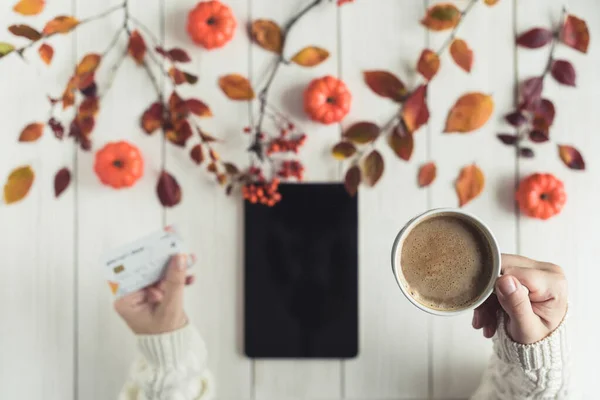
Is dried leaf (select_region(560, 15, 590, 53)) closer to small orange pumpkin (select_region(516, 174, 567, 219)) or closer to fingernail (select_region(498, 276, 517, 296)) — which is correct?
small orange pumpkin (select_region(516, 174, 567, 219))

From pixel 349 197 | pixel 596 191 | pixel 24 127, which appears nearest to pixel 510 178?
pixel 596 191

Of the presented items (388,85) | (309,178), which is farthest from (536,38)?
(309,178)

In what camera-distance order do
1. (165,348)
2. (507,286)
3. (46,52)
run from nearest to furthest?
(507,286) < (165,348) < (46,52)

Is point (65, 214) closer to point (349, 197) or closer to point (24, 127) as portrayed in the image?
point (24, 127)

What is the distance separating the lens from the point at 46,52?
1058 millimetres

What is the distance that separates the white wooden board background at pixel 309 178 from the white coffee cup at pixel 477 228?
0.35m

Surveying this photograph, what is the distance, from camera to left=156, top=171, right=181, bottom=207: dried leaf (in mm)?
1050

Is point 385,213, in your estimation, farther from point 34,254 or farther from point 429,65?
point 34,254

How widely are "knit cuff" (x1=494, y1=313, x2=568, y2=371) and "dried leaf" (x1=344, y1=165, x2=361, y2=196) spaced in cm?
36

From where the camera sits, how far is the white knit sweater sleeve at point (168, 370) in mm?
958

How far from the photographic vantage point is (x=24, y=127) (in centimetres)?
107

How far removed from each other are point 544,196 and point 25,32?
109 cm

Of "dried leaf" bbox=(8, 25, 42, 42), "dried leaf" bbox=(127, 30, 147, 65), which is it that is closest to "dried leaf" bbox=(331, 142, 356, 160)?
A: "dried leaf" bbox=(127, 30, 147, 65)

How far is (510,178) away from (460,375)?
413 mm
